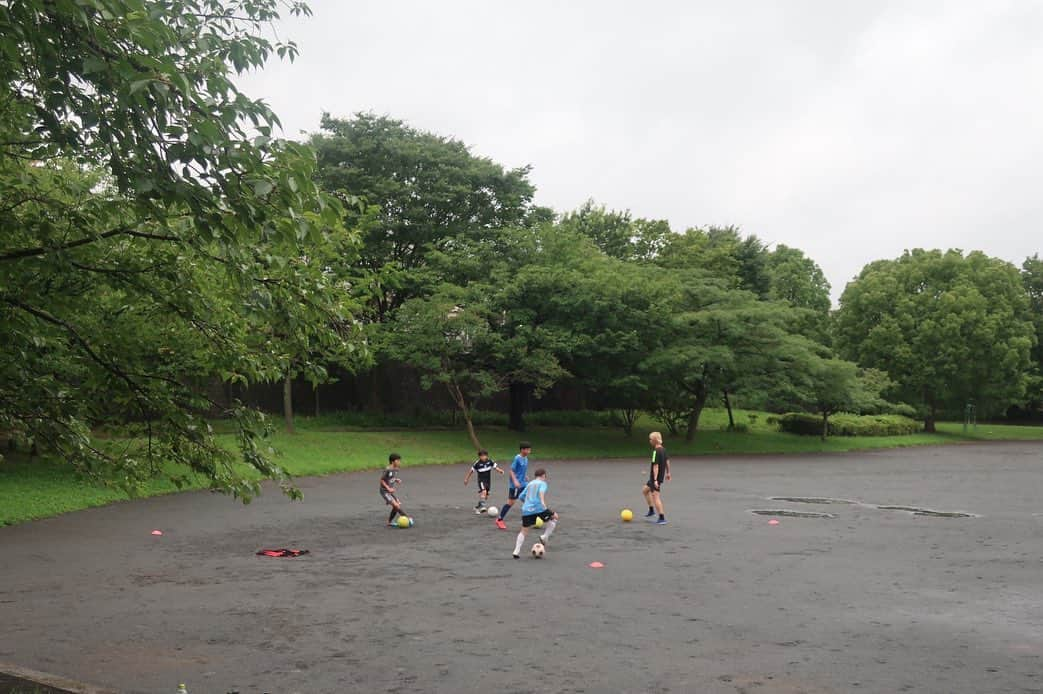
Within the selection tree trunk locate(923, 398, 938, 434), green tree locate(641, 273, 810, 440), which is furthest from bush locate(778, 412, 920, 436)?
green tree locate(641, 273, 810, 440)

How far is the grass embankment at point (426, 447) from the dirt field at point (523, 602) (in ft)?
5.51

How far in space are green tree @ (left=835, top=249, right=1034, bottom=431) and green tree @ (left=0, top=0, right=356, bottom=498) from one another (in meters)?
58.7

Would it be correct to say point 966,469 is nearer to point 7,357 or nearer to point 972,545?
point 972,545

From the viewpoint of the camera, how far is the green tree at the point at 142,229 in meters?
4.26

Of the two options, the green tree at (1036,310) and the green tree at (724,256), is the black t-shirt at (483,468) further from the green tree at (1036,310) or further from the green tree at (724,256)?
the green tree at (1036,310)

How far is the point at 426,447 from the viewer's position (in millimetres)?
35688

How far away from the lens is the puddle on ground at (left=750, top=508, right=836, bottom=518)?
1888 cm

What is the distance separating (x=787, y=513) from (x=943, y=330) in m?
44.7

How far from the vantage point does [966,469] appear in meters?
32.8

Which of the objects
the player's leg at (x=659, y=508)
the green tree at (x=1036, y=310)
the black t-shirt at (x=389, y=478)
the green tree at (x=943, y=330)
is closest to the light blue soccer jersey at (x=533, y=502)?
the black t-shirt at (x=389, y=478)

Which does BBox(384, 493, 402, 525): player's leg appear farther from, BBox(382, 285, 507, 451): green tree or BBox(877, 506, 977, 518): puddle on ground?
BBox(382, 285, 507, 451): green tree

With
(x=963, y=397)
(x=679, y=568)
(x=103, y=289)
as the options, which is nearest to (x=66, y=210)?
(x=103, y=289)

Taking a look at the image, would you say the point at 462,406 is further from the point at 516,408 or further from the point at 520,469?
the point at 520,469

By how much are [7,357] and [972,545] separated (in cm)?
1440
